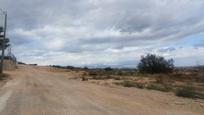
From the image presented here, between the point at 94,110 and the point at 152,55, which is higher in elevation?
the point at 152,55

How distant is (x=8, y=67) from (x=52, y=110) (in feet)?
227

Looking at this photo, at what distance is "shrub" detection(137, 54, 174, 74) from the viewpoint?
74188 millimetres

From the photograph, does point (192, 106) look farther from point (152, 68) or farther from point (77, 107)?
point (152, 68)

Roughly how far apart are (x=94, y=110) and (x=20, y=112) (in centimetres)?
284

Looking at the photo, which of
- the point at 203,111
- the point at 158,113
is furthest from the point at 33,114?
the point at 203,111

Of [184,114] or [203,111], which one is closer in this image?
[184,114]

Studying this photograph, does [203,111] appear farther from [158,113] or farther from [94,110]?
[94,110]

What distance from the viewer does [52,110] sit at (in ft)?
53.5

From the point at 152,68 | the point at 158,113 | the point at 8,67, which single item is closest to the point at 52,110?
the point at 158,113

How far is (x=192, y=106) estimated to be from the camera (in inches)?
757

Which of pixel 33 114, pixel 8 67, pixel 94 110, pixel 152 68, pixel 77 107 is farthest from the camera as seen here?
pixel 8 67

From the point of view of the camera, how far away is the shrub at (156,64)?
74.2m

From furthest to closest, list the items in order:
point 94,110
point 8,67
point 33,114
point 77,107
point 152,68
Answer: point 8,67 → point 152,68 → point 77,107 → point 94,110 → point 33,114

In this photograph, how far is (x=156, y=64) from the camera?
7444 cm
